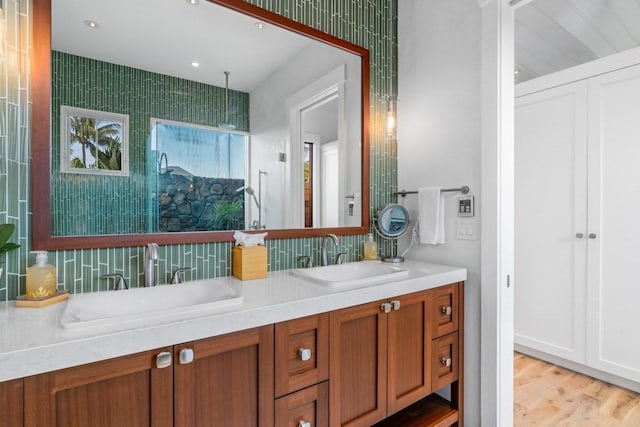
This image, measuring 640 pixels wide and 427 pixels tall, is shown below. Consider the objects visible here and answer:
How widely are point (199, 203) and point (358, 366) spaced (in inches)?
37.1

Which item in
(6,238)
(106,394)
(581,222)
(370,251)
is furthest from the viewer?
(581,222)

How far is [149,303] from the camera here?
1206mm

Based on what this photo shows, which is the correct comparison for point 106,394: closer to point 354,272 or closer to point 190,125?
point 190,125

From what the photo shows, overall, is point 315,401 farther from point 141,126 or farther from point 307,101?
point 307,101

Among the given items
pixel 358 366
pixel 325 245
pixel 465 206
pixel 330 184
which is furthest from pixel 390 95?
pixel 358 366

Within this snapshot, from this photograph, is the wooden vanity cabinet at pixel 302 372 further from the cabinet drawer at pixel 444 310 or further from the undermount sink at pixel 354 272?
the cabinet drawer at pixel 444 310

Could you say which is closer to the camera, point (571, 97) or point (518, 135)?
point (571, 97)

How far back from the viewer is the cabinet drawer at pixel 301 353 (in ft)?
3.55

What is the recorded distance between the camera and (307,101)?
1833 millimetres

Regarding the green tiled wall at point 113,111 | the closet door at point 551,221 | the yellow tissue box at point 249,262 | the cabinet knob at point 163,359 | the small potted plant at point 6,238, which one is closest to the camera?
the cabinet knob at point 163,359

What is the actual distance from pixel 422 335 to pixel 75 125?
1.64 metres

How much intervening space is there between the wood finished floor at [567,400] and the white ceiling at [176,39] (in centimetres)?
240

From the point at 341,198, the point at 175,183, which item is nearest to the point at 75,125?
the point at 175,183

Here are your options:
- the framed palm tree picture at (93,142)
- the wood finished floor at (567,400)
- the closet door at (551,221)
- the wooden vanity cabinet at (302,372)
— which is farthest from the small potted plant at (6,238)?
the closet door at (551,221)
